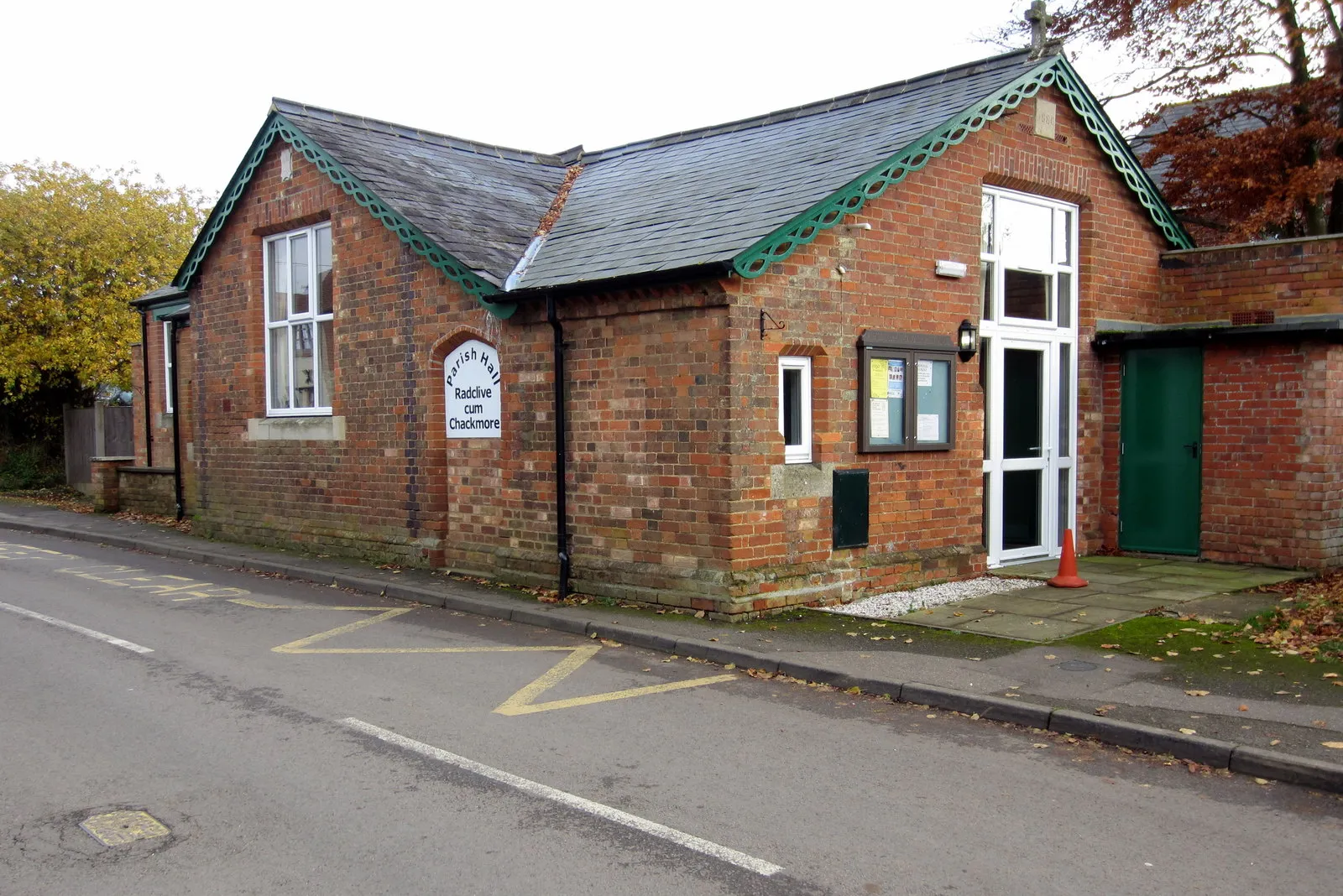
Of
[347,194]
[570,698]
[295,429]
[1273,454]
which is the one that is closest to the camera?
[570,698]

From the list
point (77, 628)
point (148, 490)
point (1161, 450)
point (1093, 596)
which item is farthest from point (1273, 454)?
point (148, 490)

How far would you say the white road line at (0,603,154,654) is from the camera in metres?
8.78

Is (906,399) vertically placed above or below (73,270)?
below

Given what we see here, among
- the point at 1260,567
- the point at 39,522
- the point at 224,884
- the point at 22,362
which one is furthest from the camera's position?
the point at 22,362

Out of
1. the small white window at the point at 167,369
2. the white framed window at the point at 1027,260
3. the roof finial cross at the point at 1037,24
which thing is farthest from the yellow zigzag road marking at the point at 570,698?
the small white window at the point at 167,369

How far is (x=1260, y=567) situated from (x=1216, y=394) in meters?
2.00

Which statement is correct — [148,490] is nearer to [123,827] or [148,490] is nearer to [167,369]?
[167,369]

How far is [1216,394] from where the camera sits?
12.1 m

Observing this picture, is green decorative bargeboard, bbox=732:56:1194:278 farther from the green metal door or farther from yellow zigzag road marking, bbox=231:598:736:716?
yellow zigzag road marking, bbox=231:598:736:716

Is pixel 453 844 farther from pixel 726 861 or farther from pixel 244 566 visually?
pixel 244 566

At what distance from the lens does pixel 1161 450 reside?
12664 mm

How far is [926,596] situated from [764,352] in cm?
296

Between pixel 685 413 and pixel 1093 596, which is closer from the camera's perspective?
pixel 685 413

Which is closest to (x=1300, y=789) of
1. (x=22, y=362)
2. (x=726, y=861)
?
(x=726, y=861)
